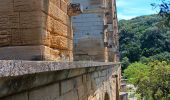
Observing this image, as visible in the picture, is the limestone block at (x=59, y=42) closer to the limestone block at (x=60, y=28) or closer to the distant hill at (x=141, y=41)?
the limestone block at (x=60, y=28)

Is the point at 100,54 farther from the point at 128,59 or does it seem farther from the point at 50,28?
the point at 128,59

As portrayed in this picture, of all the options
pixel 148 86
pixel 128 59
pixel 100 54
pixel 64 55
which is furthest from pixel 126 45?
pixel 64 55

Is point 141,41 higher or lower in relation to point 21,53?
higher

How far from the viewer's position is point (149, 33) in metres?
62.4

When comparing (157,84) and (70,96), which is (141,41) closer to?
(157,84)

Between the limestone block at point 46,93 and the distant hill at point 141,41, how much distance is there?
57684 mm

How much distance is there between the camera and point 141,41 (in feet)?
218

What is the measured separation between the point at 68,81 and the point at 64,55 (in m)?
0.96

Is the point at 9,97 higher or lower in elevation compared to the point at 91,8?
lower

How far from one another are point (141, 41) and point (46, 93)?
64.4 m

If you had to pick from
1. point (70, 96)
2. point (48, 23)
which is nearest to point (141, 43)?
point (70, 96)

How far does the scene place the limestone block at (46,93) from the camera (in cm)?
240

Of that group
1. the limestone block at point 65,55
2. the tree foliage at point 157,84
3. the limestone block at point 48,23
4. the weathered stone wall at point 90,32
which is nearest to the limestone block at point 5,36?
the limestone block at point 48,23

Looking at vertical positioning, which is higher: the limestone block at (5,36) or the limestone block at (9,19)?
the limestone block at (9,19)
